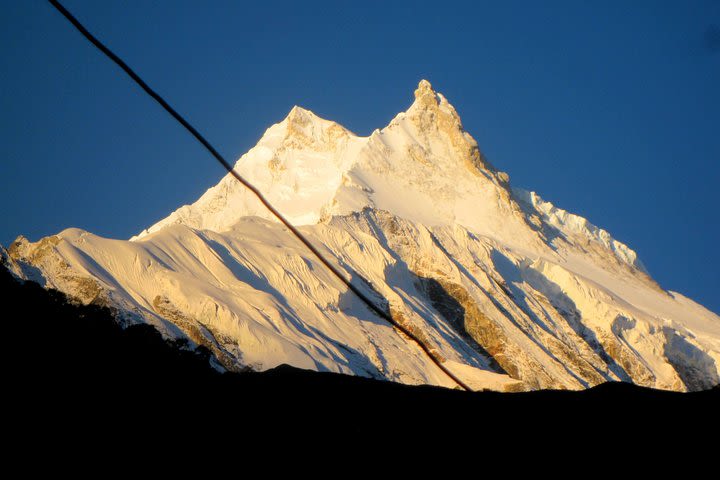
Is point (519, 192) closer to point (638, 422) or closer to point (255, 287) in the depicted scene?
point (255, 287)

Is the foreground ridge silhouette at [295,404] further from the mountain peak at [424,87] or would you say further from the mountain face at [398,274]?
the mountain peak at [424,87]

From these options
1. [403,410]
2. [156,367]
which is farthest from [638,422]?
[156,367]

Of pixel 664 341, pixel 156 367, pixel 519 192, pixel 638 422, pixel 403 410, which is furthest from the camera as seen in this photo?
pixel 519 192

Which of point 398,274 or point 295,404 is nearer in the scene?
point 295,404

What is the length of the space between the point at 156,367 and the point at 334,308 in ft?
197

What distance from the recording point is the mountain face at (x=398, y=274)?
2682 inches

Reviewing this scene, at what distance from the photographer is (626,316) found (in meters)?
107

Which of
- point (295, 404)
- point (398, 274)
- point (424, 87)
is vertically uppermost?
point (424, 87)

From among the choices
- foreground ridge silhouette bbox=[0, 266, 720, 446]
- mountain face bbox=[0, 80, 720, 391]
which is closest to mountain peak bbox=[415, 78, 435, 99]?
mountain face bbox=[0, 80, 720, 391]

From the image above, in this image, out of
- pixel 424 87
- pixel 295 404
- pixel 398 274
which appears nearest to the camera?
pixel 295 404

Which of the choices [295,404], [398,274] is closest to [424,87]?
[398,274]

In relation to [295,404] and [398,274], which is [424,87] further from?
[295,404]

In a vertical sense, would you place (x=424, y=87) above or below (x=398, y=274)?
above

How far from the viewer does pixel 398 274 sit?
98.8 m
